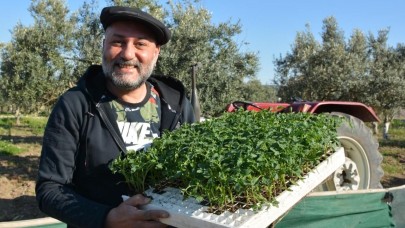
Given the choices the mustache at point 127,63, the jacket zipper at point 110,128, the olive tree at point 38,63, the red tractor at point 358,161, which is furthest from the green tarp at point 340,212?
the olive tree at point 38,63

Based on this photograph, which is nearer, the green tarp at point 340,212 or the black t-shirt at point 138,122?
the black t-shirt at point 138,122

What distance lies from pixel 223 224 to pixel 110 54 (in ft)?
3.52

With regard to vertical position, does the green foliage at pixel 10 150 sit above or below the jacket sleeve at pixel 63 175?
below

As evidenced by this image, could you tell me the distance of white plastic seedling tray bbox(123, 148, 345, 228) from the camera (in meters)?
1.47

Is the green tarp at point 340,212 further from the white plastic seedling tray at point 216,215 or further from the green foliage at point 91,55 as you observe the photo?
the green foliage at point 91,55

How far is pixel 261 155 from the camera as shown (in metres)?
1.66

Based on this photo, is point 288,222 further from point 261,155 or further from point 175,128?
point 261,155

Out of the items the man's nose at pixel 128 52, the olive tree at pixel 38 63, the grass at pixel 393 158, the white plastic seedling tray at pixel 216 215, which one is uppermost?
the olive tree at pixel 38 63

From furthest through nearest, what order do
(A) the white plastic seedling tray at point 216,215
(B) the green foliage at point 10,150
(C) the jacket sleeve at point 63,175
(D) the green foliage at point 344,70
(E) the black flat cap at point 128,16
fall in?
(D) the green foliage at point 344,70 < (B) the green foliage at point 10,150 < (E) the black flat cap at point 128,16 < (C) the jacket sleeve at point 63,175 < (A) the white plastic seedling tray at point 216,215

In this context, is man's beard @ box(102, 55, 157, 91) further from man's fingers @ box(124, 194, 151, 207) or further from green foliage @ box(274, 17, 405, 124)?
green foliage @ box(274, 17, 405, 124)

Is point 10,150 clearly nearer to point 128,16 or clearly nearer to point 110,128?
point 110,128

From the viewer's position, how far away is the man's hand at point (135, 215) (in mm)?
1598

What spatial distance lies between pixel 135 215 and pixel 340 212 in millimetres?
2852

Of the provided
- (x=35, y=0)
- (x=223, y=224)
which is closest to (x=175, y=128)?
(x=223, y=224)
